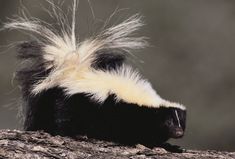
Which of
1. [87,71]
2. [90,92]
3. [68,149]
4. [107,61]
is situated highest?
[107,61]

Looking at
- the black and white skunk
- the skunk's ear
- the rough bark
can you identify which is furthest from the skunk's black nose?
the skunk's ear

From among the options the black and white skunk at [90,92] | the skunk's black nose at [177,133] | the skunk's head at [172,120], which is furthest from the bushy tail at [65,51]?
the skunk's black nose at [177,133]

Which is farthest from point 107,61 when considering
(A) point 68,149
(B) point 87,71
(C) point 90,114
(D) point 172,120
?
(A) point 68,149

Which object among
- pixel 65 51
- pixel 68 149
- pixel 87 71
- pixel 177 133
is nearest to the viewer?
pixel 68 149

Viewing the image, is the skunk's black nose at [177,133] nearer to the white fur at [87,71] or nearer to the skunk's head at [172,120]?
the skunk's head at [172,120]

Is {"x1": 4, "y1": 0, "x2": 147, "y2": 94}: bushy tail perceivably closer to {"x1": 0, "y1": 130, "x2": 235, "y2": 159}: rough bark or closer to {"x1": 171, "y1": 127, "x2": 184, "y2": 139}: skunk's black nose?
{"x1": 0, "y1": 130, "x2": 235, "y2": 159}: rough bark

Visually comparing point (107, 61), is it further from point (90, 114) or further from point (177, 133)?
point (177, 133)
